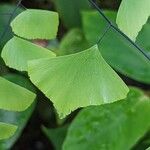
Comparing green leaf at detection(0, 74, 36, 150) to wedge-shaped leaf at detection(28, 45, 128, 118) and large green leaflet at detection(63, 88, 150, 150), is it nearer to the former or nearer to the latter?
large green leaflet at detection(63, 88, 150, 150)

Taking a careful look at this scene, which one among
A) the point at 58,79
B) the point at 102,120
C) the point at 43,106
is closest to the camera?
the point at 58,79

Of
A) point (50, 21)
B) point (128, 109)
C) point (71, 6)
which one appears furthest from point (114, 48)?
point (50, 21)

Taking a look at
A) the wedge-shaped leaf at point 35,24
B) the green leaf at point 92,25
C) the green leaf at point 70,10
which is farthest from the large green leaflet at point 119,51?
the wedge-shaped leaf at point 35,24

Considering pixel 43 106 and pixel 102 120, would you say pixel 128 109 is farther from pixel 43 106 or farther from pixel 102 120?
pixel 43 106

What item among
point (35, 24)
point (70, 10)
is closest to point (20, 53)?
point (35, 24)

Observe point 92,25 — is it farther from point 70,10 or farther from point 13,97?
point 13,97

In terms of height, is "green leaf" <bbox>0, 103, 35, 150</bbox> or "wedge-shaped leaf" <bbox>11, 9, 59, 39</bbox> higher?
"wedge-shaped leaf" <bbox>11, 9, 59, 39</bbox>

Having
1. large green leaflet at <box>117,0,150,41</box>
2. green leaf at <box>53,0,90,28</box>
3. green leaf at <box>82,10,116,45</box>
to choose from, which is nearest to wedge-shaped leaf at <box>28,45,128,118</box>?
large green leaflet at <box>117,0,150,41</box>

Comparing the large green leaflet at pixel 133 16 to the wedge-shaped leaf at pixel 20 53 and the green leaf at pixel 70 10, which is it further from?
the green leaf at pixel 70 10
